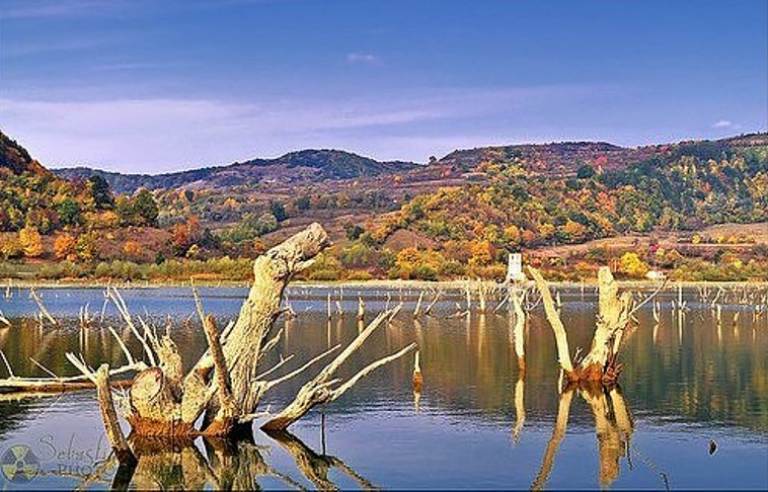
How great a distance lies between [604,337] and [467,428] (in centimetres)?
898

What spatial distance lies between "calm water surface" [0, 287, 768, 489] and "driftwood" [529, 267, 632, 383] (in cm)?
106

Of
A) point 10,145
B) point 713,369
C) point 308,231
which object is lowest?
point 713,369

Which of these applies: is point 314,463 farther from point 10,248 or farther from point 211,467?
point 10,248

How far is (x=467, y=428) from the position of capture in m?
29.6

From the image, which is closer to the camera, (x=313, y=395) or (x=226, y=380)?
(x=226, y=380)

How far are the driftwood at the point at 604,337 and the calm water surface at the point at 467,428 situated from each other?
106 centimetres

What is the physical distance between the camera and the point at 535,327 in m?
68.0

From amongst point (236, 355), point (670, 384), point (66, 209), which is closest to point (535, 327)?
point (670, 384)

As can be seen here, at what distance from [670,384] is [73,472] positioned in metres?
23.0

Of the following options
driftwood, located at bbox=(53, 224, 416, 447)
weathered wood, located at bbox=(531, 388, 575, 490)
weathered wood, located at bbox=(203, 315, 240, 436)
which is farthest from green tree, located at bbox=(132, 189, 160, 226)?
weathered wood, located at bbox=(203, 315, 240, 436)

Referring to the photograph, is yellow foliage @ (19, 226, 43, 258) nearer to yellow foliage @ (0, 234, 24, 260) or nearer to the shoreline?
yellow foliage @ (0, 234, 24, 260)

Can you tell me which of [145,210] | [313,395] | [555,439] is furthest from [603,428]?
[145,210]

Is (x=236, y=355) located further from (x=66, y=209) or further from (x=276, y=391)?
(x=66, y=209)

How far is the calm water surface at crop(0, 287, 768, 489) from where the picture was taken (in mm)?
23719
